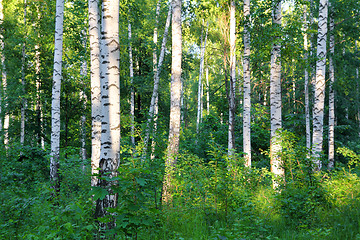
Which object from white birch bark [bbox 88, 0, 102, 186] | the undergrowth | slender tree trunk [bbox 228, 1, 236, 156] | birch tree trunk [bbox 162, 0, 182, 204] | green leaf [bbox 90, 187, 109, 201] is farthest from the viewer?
slender tree trunk [bbox 228, 1, 236, 156]

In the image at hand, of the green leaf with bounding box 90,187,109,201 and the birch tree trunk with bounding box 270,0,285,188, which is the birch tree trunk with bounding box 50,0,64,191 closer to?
the green leaf with bounding box 90,187,109,201

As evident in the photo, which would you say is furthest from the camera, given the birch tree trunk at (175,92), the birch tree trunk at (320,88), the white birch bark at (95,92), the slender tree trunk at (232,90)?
the slender tree trunk at (232,90)

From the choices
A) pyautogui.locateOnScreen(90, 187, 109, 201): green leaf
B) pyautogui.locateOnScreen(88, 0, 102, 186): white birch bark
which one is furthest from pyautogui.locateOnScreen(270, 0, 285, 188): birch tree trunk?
pyautogui.locateOnScreen(90, 187, 109, 201): green leaf

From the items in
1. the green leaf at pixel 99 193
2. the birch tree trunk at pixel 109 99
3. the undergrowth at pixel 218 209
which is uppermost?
the birch tree trunk at pixel 109 99

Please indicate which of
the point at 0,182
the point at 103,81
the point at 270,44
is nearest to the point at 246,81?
the point at 270,44

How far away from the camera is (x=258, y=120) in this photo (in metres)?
14.7

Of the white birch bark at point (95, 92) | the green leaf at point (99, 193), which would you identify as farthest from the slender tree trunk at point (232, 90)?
the green leaf at point (99, 193)

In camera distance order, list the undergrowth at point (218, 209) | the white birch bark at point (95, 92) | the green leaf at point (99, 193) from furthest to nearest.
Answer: the white birch bark at point (95, 92)
the undergrowth at point (218, 209)
the green leaf at point (99, 193)

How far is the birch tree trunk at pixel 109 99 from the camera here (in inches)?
170

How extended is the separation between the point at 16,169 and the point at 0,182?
122 cm

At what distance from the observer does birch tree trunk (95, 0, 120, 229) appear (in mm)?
4309

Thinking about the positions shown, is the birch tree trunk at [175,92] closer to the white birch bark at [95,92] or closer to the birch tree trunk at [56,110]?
the white birch bark at [95,92]

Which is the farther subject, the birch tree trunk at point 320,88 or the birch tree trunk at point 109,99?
the birch tree trunk at point 320,88

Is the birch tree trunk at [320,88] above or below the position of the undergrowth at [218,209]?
above
